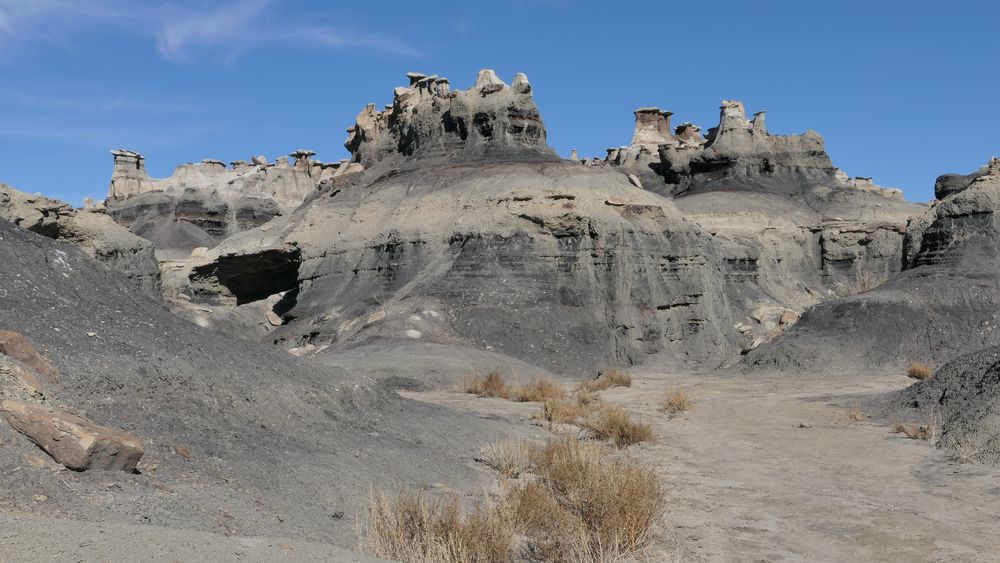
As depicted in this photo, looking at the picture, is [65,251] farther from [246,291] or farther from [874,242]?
[874,242]

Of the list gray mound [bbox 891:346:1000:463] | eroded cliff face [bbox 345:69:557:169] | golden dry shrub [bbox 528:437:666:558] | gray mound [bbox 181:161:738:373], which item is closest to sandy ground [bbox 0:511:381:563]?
golden dry shrub [bbox 528:437:666:558]

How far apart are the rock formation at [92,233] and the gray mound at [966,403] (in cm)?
2252

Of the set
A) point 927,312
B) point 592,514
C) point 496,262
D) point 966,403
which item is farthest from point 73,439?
point 496,262

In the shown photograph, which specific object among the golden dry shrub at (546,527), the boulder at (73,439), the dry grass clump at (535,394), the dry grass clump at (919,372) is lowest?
the golden dry shrub at (546,527)

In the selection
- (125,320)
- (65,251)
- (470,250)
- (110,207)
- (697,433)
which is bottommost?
(697,433)

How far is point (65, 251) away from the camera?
1048cm

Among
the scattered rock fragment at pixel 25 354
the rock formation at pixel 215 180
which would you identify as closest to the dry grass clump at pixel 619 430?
the scattered rock fragment at pixel 25 354

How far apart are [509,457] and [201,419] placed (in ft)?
11.2

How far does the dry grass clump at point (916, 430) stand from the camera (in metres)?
12.6

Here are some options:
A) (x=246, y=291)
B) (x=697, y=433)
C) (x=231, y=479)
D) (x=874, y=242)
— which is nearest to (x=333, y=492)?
(x=231, y=479)

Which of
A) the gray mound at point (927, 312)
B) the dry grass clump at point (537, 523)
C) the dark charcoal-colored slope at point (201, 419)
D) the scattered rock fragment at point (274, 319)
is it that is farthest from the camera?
the scattered rock fragment at point (274, 319)

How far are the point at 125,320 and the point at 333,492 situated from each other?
3.62m

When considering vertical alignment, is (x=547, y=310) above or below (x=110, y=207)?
below

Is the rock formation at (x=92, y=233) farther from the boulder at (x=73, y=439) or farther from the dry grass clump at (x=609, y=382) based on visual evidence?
the boulder at (x=73, y=439)
